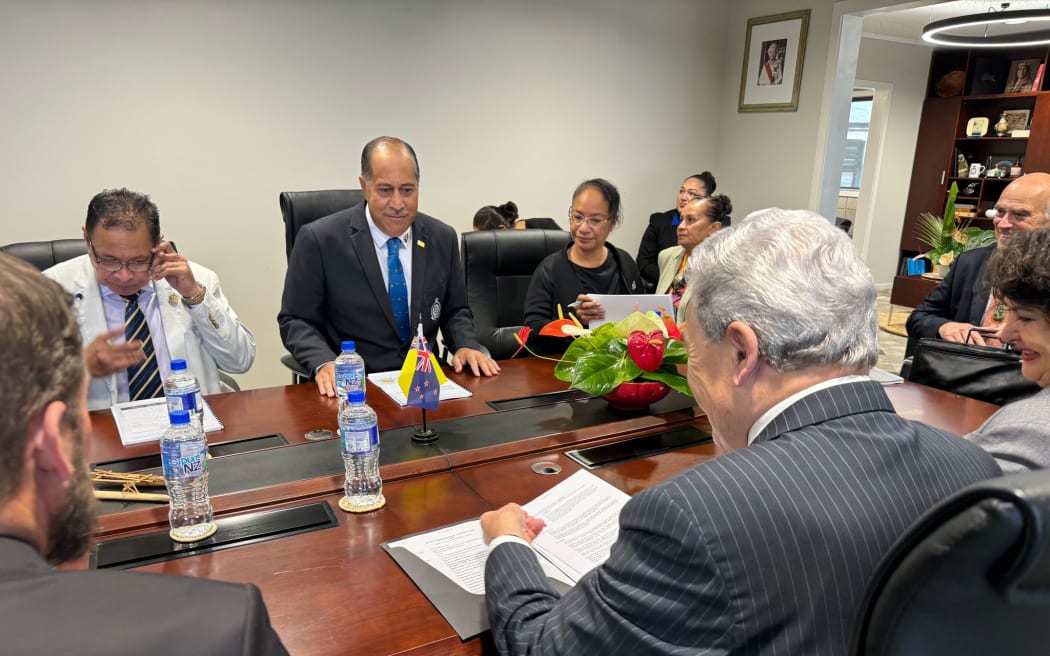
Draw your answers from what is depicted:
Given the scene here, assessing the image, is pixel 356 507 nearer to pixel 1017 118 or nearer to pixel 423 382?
pixel 423 382

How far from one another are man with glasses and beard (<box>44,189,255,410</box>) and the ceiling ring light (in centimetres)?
531

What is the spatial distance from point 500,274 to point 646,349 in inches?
57.2

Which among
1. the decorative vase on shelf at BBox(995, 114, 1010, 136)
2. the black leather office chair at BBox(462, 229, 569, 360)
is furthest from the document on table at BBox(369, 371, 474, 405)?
the decorative vase on shelf at BBox(995, 114, 1010, 136)

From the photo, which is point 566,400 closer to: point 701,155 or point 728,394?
point 728,394

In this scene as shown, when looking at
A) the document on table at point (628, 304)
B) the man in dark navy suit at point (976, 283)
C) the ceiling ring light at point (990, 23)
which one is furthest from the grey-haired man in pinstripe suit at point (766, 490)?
the ceiling ring light at point (990, 23)

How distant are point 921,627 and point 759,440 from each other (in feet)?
1.32

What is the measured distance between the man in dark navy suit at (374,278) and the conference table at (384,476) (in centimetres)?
32

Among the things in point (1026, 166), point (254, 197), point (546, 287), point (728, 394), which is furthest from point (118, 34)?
point (1026, 166)

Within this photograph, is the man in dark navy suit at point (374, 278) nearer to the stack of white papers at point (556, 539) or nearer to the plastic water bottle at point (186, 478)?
the stack of white papers at point (556, 539)

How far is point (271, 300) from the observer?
3.96m

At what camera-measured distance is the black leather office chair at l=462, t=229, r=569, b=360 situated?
3.01 meters

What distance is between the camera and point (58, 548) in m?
0.61

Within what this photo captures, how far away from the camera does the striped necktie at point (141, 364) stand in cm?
206

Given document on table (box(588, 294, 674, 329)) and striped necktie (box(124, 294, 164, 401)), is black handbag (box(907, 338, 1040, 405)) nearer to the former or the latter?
document on table (box(588, 294, 674, 329))
